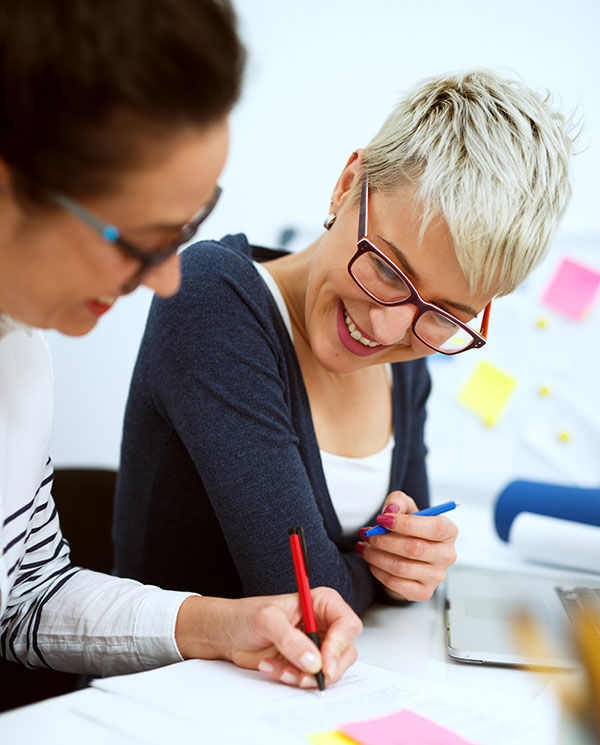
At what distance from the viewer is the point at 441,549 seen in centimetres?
91

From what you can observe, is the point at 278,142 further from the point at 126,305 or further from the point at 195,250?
the point at 195,250

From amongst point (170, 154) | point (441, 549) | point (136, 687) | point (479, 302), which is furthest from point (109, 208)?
point (441, 549)

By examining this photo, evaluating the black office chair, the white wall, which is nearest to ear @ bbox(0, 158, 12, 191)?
the black office chair

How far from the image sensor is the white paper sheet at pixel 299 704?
0.58 metres

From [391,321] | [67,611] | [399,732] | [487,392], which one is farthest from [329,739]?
[487,392]

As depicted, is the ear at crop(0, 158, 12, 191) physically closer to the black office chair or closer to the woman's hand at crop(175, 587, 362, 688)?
the woman's hand at crop(175, 587, 362, 688)

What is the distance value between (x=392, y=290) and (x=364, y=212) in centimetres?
10

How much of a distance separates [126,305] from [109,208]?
1698 mm

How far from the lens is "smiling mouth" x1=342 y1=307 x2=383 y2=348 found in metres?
0.94

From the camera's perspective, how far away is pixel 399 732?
22.8 inches

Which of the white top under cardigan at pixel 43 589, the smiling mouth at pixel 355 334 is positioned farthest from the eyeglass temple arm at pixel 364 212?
the white top under cardigan at pixel 43 589

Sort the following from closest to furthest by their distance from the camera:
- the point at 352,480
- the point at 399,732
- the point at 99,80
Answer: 1. the point at 99,80
2. the point at 399,732
3. the point at 352,480

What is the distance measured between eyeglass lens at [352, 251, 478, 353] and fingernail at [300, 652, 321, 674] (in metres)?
0.40

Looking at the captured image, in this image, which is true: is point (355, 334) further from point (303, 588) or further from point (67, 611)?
point (67, 611)
